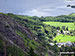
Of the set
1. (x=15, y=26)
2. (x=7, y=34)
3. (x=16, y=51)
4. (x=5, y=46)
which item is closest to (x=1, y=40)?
(x=5, y=46)

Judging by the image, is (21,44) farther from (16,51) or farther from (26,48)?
(16,51)

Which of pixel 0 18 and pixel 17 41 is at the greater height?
pixel 0 18

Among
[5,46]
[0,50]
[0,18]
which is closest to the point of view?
[0,50]

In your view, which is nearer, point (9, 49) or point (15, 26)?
point (9, 49)

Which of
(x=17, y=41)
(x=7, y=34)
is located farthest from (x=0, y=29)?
(x=17, y=41)

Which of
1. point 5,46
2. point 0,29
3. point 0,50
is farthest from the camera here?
point 0,29

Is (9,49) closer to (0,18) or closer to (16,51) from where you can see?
(16,51)

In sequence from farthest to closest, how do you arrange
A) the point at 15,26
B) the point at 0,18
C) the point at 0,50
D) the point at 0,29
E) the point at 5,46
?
the point at 15,26
the point at 0,18
the point at 0,29
the point at 5,46
the point at 0,50

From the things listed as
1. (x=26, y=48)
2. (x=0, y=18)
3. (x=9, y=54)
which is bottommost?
(x=26, y=48)

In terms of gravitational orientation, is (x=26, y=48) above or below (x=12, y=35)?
below
